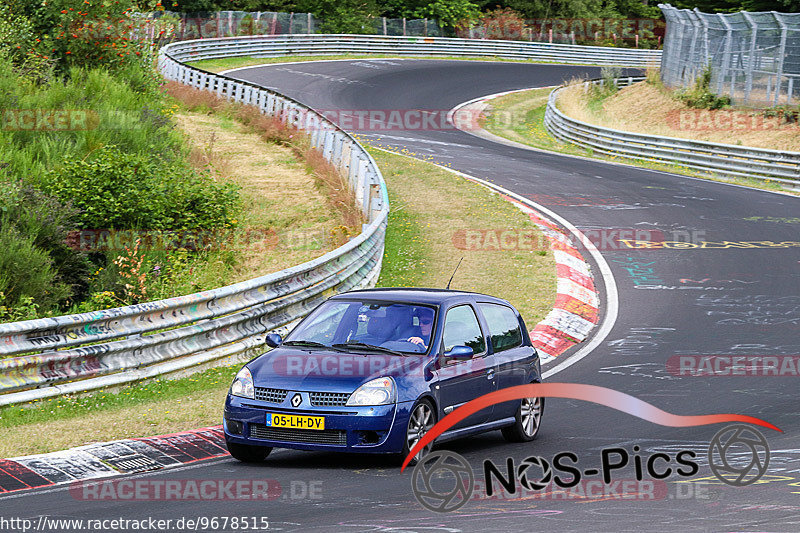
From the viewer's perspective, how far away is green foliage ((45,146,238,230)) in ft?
58.5

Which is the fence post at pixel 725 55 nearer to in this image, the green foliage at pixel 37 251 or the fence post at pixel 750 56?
the fence post at pixel 750 56

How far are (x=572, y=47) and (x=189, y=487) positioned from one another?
58.8 m

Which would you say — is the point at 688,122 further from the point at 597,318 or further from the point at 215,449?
the point at 215,449

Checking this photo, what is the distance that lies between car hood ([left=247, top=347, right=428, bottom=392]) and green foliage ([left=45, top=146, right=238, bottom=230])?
9.46 m

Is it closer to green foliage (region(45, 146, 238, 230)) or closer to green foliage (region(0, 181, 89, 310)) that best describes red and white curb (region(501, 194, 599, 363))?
green foliage (region(45, 146, 238, 230))

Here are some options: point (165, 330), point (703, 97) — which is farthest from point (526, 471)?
point (703, 97)

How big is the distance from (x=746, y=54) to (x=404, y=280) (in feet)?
68.0

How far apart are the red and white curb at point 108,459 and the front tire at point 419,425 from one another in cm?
171

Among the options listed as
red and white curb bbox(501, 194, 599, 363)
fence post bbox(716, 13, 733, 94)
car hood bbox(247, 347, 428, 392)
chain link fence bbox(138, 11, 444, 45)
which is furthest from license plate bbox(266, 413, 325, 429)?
Answer: chain link fence bbox(138, 11, 444, 45)

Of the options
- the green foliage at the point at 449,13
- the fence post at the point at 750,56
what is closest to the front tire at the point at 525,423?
the fence post at the point at 750,56

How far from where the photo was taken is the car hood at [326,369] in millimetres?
8695

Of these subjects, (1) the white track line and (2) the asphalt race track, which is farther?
(1) the white track line

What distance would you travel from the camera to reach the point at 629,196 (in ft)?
84.9

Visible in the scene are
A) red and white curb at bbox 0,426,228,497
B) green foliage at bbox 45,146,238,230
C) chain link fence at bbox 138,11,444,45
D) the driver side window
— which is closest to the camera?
red and white curb at bbox 0,426,228,497
